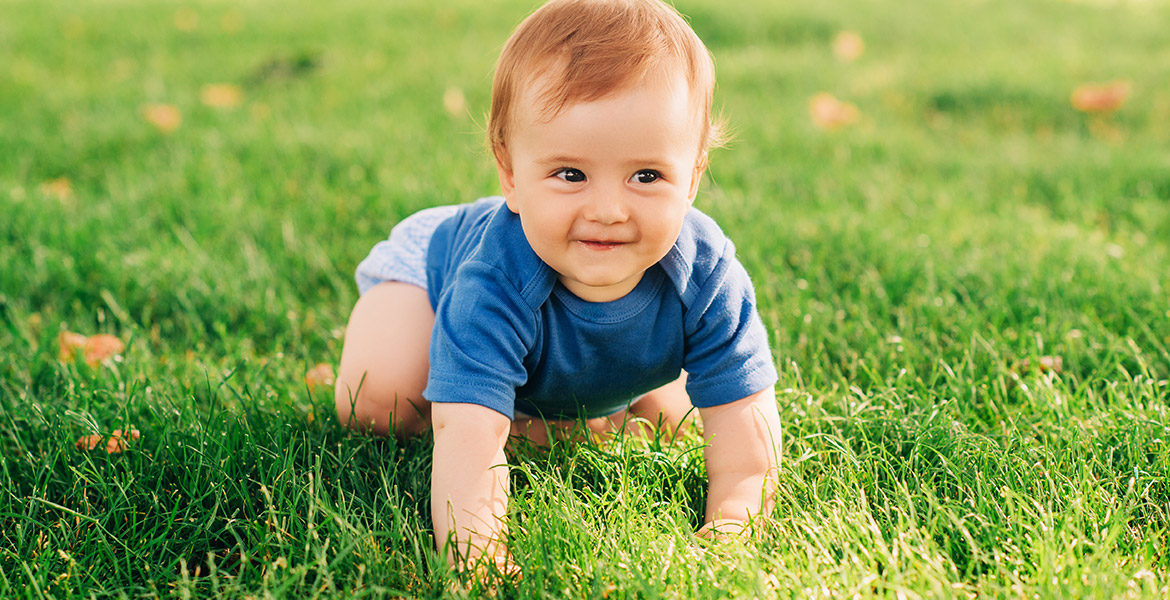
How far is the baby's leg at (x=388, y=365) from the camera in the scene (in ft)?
6.36

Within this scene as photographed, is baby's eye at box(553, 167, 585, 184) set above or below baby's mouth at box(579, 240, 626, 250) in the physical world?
above

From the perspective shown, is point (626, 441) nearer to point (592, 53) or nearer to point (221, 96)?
point (592, 53)

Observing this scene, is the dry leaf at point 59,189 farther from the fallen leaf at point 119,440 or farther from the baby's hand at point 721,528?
the baby's hand at point 721,528

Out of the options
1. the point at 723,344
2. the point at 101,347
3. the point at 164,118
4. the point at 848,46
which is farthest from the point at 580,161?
the point at 848,46

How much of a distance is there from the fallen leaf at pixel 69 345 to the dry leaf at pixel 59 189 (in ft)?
3.83

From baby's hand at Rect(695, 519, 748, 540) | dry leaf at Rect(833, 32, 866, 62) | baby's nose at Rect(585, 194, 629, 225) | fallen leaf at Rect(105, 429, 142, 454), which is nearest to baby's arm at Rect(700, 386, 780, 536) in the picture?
baby's hand at Rect(695, 519, 748, 540)

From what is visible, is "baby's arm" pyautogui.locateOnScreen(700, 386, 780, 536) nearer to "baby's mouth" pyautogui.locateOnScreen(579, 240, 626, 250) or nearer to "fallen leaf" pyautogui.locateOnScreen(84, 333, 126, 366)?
"baby's mouth" pyautogui.locateOnScreen(579, 240, 626, 250)

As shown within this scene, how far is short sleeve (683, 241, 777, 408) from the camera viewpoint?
180 cm

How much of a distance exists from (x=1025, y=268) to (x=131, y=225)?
2976mm

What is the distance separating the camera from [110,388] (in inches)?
86.0

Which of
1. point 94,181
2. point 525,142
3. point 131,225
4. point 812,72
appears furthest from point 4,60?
point 525,142

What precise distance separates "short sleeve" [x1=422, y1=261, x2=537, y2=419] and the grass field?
183 millimetres

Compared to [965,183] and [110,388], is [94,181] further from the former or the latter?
[965,183]

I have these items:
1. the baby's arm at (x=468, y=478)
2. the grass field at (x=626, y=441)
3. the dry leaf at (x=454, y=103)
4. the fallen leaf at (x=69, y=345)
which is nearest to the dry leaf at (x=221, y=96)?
the grass field at (x=626, y=441)
